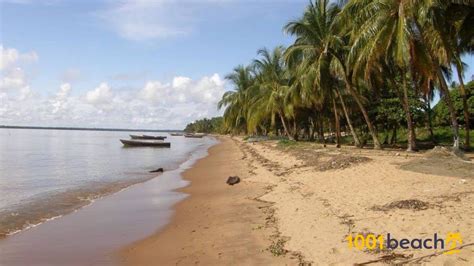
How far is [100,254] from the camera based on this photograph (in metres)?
7.79

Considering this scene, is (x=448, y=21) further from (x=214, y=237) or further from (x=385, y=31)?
(x=214, y=237)

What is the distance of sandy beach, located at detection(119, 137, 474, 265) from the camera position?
21.5 feet

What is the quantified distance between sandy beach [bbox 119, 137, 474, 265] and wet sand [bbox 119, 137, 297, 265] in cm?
2

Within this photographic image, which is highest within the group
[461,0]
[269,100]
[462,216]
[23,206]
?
[461,0]

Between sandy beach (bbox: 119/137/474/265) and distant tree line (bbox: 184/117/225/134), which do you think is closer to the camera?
sandy beach (bbox: 119/137/474/265)

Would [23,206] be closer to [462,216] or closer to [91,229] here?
[91,229]

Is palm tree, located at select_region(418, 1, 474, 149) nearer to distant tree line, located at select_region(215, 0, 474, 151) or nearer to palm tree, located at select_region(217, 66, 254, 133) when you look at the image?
distant tree line, located at select_region(215, 0, 474, 151)

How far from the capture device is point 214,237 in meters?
8.34

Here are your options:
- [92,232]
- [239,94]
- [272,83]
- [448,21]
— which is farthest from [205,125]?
[92,232]

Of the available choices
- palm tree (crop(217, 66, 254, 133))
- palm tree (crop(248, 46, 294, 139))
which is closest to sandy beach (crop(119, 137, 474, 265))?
palm tree (crop(248, 46, 294, 139))

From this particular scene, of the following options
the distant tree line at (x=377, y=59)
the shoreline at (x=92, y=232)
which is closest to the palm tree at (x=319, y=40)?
the distant tree line at (x=377, y=59)

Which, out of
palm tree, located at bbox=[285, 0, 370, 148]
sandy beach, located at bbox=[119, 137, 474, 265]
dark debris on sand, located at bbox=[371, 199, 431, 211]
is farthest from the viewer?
palm tree, located at bbox=[285, 0, 370, 148]

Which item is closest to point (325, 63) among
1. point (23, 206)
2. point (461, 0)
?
point (461, 0)

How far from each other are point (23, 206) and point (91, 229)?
4583 mm
